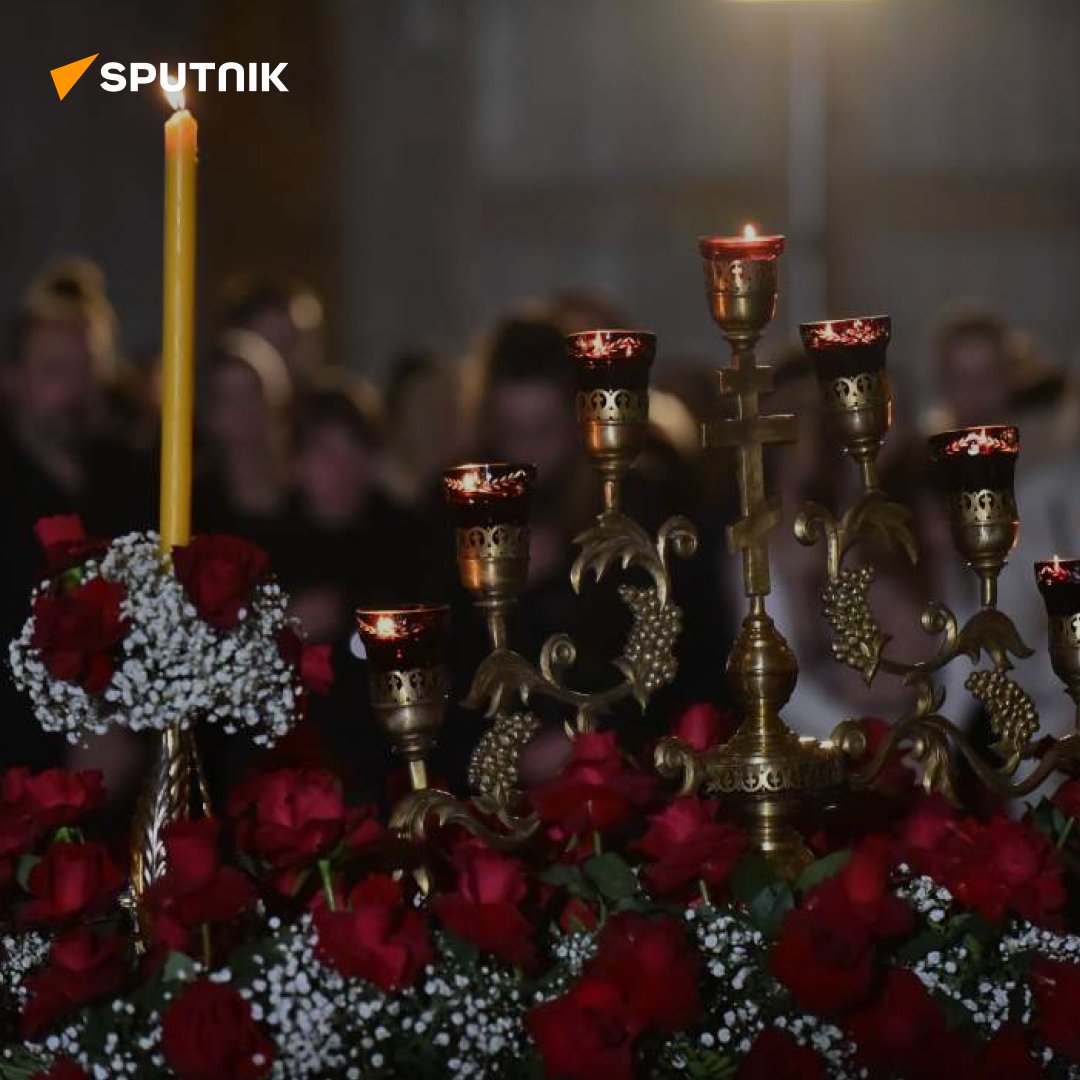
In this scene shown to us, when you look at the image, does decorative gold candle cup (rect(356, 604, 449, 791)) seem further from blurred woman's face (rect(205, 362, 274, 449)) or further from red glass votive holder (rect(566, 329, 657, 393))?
blurred woman's face (rect(205, 362, 274, 449))

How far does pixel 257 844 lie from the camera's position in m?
Result: 1.71

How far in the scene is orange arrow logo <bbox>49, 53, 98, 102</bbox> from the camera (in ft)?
24.6

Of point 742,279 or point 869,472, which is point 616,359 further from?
point 869,472

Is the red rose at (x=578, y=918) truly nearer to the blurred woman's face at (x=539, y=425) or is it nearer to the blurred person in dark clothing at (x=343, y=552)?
the blurred woman's face at (x=539, y=425)

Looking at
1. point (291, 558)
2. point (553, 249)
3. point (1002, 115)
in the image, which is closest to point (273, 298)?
point (291, 558)

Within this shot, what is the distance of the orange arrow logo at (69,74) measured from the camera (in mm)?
7484

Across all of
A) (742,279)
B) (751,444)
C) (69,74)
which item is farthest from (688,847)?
(69,74)

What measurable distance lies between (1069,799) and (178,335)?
2.49 ft

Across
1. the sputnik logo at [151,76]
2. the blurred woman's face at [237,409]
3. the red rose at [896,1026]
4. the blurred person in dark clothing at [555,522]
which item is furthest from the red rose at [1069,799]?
the sputnik logo at [151,76]

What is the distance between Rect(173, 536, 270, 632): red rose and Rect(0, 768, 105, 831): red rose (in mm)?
202

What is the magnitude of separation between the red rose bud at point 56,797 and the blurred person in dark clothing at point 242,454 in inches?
99.2

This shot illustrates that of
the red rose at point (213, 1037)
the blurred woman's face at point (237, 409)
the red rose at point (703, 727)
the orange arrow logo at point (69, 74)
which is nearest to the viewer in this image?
the red rose at point (213, 1037)

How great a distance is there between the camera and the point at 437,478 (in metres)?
4.82

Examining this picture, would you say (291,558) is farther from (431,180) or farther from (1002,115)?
(1002,115)
